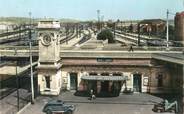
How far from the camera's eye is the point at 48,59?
50812 mm

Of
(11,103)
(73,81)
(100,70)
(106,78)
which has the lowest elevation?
(11,103)

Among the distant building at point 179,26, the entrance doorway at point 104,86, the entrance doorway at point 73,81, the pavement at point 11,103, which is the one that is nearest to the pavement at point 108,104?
the pavement at point 11,103

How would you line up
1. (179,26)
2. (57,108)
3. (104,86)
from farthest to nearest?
(179,26) → (104,86) → (57,108)

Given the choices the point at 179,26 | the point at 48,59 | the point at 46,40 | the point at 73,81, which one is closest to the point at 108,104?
the point at 73,81

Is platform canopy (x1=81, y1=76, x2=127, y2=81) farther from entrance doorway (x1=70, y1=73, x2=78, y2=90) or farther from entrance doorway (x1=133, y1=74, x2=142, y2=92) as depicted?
entrance doorway (x1=70, y1=73, x2=78, y2=90)

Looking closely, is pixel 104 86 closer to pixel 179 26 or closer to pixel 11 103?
pixel 11 103

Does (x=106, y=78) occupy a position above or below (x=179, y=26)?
below

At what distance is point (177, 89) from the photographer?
49906 millimetres

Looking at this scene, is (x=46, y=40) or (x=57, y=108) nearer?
(x=57, y=108)

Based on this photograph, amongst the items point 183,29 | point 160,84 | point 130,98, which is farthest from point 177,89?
point 183,29

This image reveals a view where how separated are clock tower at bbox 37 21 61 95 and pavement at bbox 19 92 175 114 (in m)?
1.82

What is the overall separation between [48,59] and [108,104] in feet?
35.3

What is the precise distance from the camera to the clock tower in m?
50.6

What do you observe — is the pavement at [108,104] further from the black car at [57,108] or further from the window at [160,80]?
the window at [160,80]
